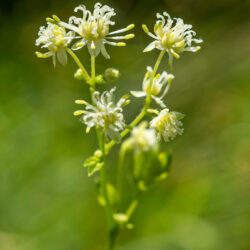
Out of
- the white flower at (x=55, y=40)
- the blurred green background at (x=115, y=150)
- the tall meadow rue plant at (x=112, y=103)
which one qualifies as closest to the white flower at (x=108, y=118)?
the tall meadow rue plant at (x=112, y=103)

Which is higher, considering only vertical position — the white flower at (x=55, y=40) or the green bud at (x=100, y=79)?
the white flower at (x=55, y=40)

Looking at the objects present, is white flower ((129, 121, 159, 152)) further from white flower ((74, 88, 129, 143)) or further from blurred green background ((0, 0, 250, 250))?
blurred green background ((0, 0, 250, 250))

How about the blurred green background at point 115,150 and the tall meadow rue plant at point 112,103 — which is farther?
the blurred green background at point 115,150

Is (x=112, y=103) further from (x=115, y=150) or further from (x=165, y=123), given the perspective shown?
(x=115, y=150)

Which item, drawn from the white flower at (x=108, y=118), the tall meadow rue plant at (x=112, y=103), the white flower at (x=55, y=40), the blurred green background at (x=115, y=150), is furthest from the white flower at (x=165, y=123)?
the blurred green background at (x=115, y=150)

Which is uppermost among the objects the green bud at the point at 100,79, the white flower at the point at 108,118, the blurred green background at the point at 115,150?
the green bud at the point at 100,79

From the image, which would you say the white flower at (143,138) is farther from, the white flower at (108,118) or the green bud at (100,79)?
the green bud at (100,79)

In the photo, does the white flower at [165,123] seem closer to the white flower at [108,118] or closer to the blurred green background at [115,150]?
the white flower at [108,118]
